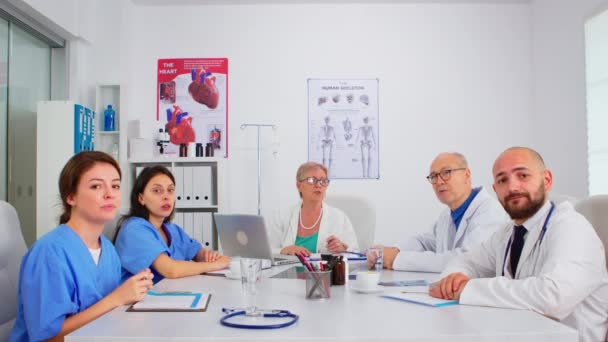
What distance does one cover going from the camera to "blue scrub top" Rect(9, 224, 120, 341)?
160cm

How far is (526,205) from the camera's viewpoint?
6.31ft

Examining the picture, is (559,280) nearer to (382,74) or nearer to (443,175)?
(443,175)

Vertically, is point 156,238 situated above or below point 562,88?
below

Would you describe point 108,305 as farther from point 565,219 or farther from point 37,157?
point 37,157

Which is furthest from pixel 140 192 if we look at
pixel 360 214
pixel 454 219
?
pixel 360 214

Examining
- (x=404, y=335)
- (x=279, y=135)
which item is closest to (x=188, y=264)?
(x=404, y=335)

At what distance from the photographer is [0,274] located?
182 cm

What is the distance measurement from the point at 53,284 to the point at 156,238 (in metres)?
0.74

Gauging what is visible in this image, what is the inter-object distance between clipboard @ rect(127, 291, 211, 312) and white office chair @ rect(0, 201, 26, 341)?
0.47 meters

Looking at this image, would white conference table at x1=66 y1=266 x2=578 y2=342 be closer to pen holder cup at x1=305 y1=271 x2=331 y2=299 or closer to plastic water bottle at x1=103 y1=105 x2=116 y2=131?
pen holder cup at x1=305 y1=271 x2=331 y2=299

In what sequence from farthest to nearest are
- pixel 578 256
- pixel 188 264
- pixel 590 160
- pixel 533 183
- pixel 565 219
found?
pixel 590 160
pixel 188 264
pixel 533 183
pixel 565 219
pixel 578 256

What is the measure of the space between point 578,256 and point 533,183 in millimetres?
361

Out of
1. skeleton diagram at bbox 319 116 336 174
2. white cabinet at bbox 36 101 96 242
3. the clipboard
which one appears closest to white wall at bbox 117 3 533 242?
skeleton diagram at bbox 319 116 336 174

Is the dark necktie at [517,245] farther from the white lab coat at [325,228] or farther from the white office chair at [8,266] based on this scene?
the white office chair at [8,266]
